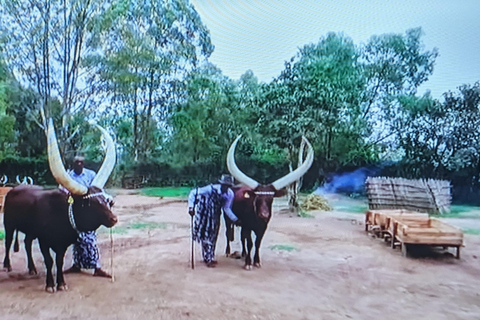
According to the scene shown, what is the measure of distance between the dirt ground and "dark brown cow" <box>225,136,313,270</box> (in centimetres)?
11

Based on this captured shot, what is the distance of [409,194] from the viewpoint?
2.86 meters

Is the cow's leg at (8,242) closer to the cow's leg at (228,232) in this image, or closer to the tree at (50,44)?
the tree at (50,44)

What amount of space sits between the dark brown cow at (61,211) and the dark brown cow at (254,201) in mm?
708

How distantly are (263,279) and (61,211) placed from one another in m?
1.02

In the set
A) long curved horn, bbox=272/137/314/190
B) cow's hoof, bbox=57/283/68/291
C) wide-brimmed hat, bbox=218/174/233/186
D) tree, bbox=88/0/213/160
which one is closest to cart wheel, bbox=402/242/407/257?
long curved horn, bbox=272/137/314/190

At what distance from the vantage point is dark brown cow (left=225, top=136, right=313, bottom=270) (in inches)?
93.7

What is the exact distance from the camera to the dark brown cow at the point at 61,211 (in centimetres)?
198

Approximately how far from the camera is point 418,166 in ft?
7.91

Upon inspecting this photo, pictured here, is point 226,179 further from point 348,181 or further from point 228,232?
point 348,181

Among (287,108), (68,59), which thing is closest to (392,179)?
(287,108)

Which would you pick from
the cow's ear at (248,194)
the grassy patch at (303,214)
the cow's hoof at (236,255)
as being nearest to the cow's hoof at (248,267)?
the cow's hoof at (236,255)

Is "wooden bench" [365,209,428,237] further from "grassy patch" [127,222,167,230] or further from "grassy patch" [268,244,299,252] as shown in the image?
"grassy patch" [127,222,167,230]

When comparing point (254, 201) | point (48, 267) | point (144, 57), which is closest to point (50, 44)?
point (144, 57)

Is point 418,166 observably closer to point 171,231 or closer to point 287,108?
point 287,108
